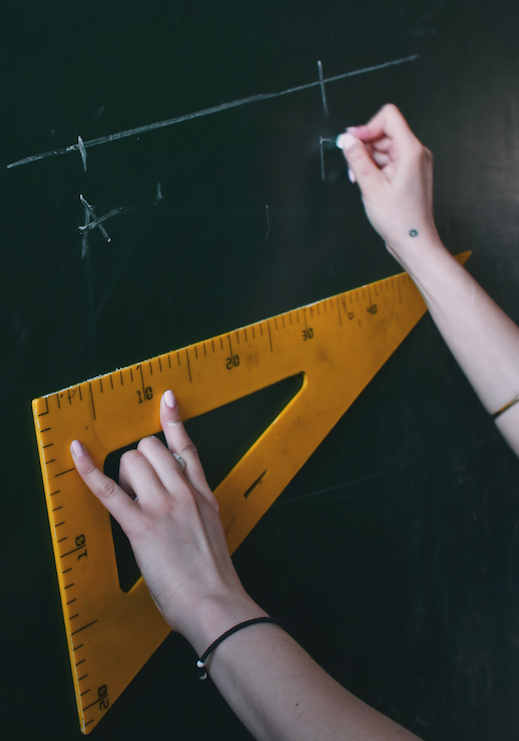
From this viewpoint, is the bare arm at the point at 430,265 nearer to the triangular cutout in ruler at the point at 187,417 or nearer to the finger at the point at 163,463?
the triangular cutout in ruler at the point at 187,417

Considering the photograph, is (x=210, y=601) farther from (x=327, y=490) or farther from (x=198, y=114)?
(x=198, y=114)

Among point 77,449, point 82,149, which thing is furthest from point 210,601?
point 82,149

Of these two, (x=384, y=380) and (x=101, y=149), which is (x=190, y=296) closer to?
(x=101, y=149)

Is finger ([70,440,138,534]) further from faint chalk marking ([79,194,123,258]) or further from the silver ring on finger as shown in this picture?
faint chalk marking ([79,194,123,258])

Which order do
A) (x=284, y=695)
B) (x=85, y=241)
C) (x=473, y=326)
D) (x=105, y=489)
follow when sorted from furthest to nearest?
(x=473, y=326), (x=85, y=241), (x=105, y=489), (x=284, y=695)

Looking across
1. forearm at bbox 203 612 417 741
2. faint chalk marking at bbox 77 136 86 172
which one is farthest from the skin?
faint chalk marking at bbox 77 136 86 172

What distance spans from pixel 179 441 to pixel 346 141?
0.62 meters

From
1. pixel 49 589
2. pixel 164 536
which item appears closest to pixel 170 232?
pixel 164 536

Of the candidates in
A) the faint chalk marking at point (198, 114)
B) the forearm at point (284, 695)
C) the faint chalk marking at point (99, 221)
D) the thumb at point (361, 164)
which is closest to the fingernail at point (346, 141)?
the thumb at point (361, 164)

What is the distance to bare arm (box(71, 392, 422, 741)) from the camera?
46 centimetres

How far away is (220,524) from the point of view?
0.62 meters

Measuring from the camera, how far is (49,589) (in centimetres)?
66

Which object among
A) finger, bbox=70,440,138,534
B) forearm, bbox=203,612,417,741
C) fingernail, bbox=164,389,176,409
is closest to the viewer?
forearm, bbox=203,612,417,741

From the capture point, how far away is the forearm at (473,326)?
0.77 m
